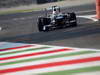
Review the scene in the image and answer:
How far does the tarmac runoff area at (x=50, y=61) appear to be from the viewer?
7230 millimetres

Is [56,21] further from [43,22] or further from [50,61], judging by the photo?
[50,61]

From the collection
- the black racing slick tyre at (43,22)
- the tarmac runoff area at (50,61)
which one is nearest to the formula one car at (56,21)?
the black racing slick tyre at (43,22)

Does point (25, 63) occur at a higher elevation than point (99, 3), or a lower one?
lower

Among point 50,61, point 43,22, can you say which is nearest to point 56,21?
point 43,22

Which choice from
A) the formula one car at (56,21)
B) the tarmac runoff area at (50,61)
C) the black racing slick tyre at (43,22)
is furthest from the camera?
the black racing slick tyre at (43,22)

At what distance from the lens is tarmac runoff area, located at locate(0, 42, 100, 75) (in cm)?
723

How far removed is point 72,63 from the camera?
7805 millimetres

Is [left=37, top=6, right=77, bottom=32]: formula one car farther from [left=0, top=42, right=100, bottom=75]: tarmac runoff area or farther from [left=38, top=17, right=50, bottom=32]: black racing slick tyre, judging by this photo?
[left=0, top=42, right=100, bottom=75]: tarmac runoff area

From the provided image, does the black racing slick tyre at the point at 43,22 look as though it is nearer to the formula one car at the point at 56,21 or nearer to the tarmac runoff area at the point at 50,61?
the formula one car at the point at 56,21

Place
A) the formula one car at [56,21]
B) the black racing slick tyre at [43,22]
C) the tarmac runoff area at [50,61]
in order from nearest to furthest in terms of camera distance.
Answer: the tarmac runoff area at [50,61], the formula one car at [56,21], the black racing slick tyre at [43,22]

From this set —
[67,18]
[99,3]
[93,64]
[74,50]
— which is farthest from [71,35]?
[93,64]

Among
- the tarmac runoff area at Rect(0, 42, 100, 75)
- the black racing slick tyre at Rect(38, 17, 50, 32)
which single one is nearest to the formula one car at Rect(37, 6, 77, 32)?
the black racing slick tyre at Rect(38, 17, 50, 32)

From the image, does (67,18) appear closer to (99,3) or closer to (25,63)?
(99,3)

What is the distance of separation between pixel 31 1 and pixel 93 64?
125 feet
